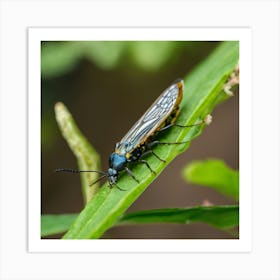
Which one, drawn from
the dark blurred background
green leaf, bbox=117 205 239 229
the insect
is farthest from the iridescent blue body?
the dark blurred background

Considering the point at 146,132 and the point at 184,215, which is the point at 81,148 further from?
the point at 184,215

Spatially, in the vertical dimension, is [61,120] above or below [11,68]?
below

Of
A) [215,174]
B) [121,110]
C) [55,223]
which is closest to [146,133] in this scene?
[215,174]
